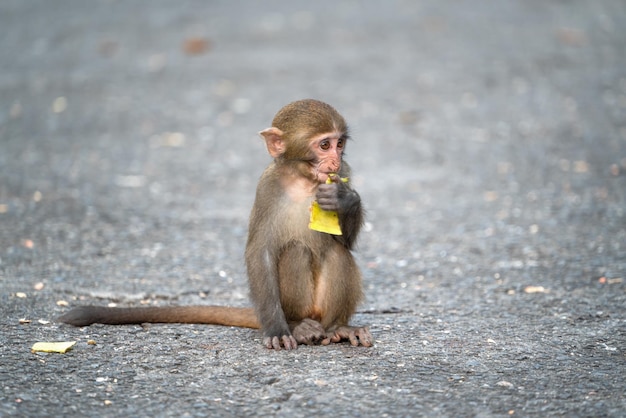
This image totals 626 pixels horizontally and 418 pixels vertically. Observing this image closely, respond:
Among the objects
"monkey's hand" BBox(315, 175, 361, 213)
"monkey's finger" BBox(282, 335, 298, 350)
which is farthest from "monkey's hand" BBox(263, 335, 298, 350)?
"monkey's hand" BBox(315, 175, 361, 213)

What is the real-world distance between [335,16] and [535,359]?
39.3 ft

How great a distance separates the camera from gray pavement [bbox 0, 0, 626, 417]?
4.36 m

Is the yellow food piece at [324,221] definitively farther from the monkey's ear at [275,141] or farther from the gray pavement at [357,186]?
the gray pavement at [357,186]

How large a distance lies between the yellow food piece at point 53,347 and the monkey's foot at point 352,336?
1350 millimetres

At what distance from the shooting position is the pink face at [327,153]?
4.82m

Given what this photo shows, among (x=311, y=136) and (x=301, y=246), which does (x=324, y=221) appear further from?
(x=311, y=136)

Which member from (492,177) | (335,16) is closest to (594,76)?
(492,177)

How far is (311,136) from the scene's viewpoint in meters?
4.82

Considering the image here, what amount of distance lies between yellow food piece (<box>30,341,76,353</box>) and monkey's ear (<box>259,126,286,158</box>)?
1484 mm

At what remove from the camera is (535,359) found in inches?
183

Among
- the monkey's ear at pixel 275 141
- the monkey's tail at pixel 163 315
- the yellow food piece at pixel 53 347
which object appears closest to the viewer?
the yellow food piece at pixel 53 347

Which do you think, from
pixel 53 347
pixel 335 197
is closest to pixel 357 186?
pixel 335 197

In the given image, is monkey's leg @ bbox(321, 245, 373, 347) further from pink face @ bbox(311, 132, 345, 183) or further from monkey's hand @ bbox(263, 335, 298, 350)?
pink face @ bbox(311, 132, 345, 183)

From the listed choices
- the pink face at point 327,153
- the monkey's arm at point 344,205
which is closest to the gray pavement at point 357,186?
the monkey's arm at point 344,205
